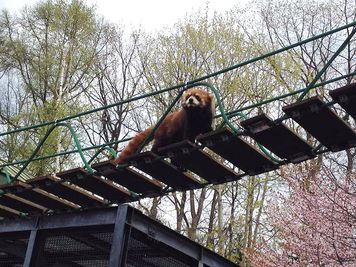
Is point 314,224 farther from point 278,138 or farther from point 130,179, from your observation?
point 278,138

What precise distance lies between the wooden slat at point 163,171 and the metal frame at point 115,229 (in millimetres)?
605

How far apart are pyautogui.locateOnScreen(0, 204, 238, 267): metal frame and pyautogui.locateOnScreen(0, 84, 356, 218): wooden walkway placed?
1.86 ft

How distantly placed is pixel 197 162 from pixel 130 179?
0.91 metres

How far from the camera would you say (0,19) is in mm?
21438

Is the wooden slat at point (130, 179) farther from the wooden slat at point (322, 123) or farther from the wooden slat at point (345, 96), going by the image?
the wooden slat at point (345, 96)

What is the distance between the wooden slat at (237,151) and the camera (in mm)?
4797

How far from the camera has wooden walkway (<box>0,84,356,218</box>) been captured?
14.7 feet

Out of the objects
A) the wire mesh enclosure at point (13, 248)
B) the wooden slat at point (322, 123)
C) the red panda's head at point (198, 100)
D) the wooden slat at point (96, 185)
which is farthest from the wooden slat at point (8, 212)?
the wooden slat at point (322, 123)

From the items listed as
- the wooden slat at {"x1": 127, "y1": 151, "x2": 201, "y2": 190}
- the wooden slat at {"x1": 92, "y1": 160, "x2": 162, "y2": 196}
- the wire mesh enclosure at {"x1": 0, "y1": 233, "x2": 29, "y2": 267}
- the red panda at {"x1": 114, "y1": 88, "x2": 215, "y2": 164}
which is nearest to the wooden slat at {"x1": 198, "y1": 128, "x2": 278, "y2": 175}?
the wooden slat at {"x1": 127, "y1": 151, "x2": 201, "y2": 190}

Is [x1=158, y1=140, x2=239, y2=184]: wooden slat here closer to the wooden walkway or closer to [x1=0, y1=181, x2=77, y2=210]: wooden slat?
the wooden walkway

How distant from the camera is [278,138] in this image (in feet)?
15.6

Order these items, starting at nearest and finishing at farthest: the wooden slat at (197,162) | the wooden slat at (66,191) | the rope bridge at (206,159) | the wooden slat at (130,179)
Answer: the rope bridge at (206,159) → the wooden slat at (197,162) → the wooden slat at (130,179) → the wooden slat at (66,191)

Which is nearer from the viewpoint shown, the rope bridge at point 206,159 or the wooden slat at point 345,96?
the wooden slat at point 345,96

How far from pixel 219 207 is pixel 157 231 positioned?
13464 mm
